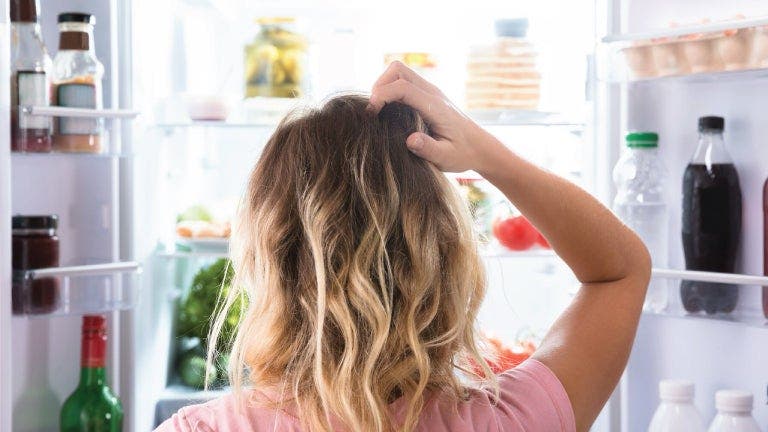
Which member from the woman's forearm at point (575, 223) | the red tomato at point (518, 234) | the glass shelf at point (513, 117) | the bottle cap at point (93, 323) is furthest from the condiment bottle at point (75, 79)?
the woman's forearm at point (575, 223)

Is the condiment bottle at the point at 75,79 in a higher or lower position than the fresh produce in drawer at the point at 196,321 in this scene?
higher

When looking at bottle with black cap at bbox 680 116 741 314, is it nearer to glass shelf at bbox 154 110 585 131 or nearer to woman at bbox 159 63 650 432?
glass shelf at bbox 154 110 585 131

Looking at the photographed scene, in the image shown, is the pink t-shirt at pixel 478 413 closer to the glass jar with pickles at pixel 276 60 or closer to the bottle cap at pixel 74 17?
the bottle cap at pixel 74 17

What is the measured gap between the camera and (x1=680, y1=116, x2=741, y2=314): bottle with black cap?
5.94 feet

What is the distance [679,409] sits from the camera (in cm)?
180

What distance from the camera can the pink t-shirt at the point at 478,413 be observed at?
90 centimetres

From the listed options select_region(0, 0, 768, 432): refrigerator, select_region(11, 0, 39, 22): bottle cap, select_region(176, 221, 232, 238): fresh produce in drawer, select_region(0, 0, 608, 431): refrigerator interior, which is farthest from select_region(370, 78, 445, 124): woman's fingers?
select_region(176, 221, 232, 238): fresh produce in drawer

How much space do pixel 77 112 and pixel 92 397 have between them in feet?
1.81

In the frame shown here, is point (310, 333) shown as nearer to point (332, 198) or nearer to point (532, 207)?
point (332, 198)

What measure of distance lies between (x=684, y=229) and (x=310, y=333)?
113cm

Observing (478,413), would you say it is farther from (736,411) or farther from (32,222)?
(32,222)

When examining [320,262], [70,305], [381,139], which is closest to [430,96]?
[381,139]

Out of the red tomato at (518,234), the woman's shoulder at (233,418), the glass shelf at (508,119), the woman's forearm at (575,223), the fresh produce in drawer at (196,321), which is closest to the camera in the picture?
the woman's shoulder at (233,418)

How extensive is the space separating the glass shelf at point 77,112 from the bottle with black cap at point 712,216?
1.04 m
